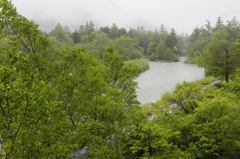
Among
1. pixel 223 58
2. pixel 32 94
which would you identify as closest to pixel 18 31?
pixel 32 94

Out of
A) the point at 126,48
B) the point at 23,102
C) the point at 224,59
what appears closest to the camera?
the point at 23,102

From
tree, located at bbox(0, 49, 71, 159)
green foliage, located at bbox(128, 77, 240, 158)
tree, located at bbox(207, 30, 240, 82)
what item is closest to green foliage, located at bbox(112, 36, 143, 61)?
tree, located at bbox(207, 30, 240, 82)

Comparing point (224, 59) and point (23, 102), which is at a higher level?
point (224, 59)

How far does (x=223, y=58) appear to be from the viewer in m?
22.8

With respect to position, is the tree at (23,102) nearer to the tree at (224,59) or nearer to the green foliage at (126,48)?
the tree at (224,59)

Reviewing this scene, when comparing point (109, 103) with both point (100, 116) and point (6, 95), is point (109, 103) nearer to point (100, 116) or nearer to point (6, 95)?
point (100, 116)

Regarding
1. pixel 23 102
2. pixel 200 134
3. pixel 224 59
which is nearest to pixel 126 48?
pixel 224 59

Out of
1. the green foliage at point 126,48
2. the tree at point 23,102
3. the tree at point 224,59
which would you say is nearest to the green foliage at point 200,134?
the tree at point 23,102

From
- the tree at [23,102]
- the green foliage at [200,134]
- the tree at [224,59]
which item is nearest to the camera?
the tree at [23,102]

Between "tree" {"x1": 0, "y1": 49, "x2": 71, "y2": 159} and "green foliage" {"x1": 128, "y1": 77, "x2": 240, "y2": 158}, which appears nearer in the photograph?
"tree" {"x1": 0, "y1": 49, "x2": 71, "y2": 159}

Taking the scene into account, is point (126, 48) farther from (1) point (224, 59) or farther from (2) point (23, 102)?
(2) point (23, 102)

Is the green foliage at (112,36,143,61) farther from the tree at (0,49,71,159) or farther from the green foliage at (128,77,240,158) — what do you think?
the tree at (0,49,71,159)

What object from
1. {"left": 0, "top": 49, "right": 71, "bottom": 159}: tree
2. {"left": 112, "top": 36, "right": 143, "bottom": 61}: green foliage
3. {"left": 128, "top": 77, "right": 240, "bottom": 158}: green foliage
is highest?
{"left": 112, "top": 36, "right": 143, "bottom": 61}: green foliage

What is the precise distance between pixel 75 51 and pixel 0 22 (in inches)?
166
